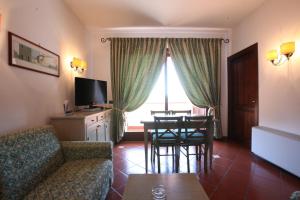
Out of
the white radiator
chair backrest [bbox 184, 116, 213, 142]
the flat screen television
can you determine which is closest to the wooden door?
the white radiator

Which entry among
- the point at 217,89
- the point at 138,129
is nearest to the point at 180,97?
the point at 217,89

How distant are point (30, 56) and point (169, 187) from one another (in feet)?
7.24

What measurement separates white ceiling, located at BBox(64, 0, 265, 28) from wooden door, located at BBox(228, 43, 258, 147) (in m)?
0.82

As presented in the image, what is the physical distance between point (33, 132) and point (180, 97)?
12.1 ft

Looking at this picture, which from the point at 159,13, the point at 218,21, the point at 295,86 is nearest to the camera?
the point at 295,86

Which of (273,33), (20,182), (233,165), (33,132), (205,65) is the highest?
(273,33)

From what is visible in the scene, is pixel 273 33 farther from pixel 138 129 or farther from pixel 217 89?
pixel 138 129

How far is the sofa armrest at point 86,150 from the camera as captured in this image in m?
2.34

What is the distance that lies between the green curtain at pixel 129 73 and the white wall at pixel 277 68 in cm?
213

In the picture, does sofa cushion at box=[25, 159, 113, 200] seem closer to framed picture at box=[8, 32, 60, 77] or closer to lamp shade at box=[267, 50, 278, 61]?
framed picture at box=[8, 32, 60, 77]

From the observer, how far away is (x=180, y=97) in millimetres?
5047

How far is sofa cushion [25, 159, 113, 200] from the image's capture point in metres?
1.50

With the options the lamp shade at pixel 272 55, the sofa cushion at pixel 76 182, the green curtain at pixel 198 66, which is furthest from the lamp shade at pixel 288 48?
the sofa cushion at pixel 76 182

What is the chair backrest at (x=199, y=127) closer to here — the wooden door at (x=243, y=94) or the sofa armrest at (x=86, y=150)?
the sofa armrest at (x=86, y=150)
